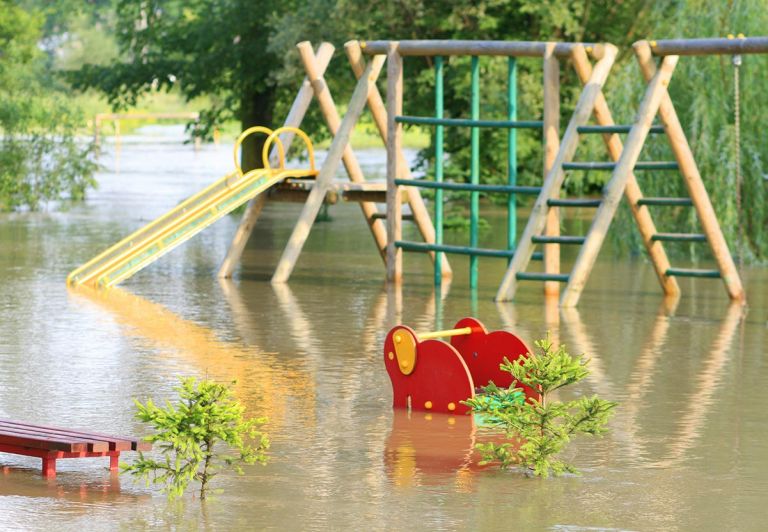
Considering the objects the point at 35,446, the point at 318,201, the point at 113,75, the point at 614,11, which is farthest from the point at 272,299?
the point at 113,75

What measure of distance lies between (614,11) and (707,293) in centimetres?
1026

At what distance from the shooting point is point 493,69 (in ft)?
77.4

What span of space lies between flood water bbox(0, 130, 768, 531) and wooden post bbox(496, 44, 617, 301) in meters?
0.26

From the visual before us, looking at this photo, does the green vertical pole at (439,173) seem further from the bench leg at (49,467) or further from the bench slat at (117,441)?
the bench leg at (49,467)

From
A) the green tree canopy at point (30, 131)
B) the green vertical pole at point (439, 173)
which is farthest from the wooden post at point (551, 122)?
the green tree canopy at point (30, 131)

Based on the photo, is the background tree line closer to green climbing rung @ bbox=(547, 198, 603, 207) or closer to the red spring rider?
green climbing rung @ bbox=(547, 198, 603, 207)

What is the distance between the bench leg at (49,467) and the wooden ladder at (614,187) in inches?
292

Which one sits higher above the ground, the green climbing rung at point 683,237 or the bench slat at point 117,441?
the green climbing rung at point 683,237

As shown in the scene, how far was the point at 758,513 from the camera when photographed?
712 centimetres

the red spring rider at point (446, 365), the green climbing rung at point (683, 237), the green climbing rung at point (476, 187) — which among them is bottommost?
the red spring rider at point (446, 365)

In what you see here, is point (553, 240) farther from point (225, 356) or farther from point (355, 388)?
point (355, 388)

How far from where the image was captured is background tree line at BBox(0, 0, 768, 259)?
17328 mm

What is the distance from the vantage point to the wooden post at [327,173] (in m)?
16.3

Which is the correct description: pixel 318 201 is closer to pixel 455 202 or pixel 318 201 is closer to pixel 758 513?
pixel 758 513
